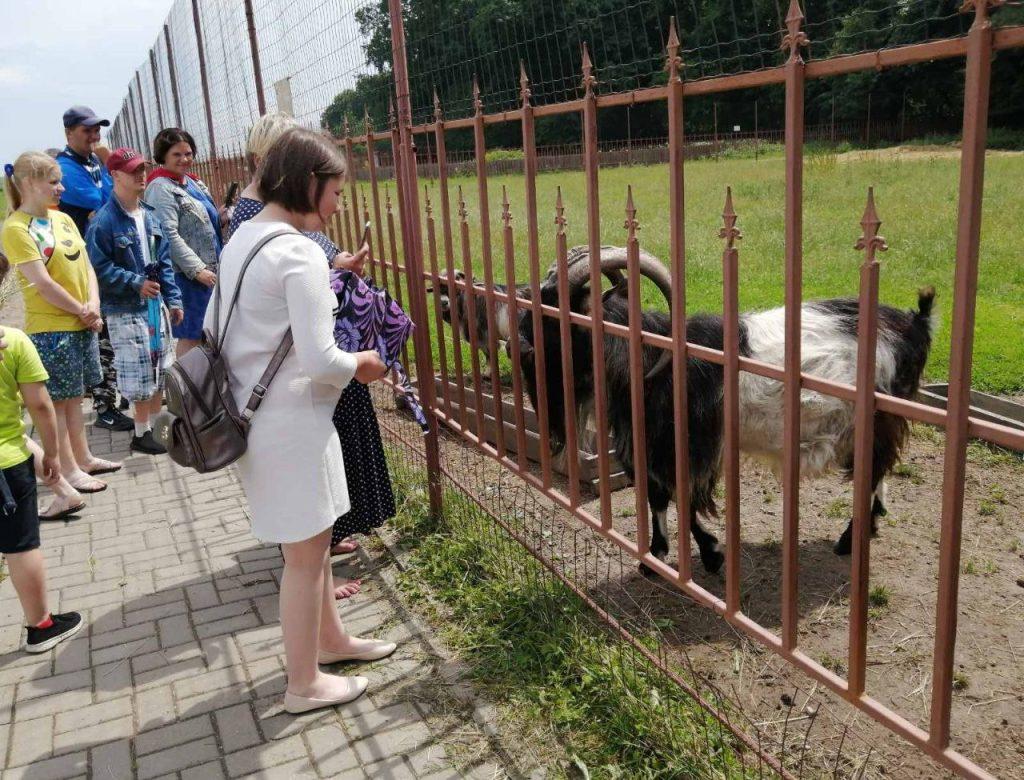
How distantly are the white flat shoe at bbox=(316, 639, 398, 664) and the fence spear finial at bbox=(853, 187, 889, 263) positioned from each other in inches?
93.0

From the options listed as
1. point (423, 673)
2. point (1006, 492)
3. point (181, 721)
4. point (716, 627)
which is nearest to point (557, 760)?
point (423, 673)

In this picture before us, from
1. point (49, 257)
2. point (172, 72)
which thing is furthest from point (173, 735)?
point (172, 72)

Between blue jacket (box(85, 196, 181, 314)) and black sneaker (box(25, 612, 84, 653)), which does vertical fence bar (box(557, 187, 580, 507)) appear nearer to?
black sneaker (box(25, 612, 84, 653))

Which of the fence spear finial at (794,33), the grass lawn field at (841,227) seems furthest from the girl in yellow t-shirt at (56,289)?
the fence spear finial at (794,33)

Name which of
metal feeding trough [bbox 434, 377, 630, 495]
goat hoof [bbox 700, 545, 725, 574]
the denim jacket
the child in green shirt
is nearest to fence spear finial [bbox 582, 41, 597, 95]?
metal feeding trough [bbox 434, 377, 630, 495]

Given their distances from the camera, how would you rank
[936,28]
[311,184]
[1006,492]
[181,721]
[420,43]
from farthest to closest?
1. [1006,492]
2. [420,43]
3. [181,721]
4. [311,184]
5. [936,28]

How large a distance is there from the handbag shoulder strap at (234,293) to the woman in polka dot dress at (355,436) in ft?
2.02

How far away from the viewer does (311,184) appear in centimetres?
264

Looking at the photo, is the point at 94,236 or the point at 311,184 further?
the point at 94,236

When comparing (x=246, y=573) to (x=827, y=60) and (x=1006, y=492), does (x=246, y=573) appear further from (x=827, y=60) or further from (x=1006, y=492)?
(x=1006, y=492)

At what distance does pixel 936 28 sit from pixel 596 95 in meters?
1.10

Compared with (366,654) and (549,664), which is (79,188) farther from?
(549,664)

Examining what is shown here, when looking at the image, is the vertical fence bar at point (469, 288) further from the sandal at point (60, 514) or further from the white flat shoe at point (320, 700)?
the sandal at point (60, 514)

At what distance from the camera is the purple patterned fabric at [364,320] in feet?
10.0
